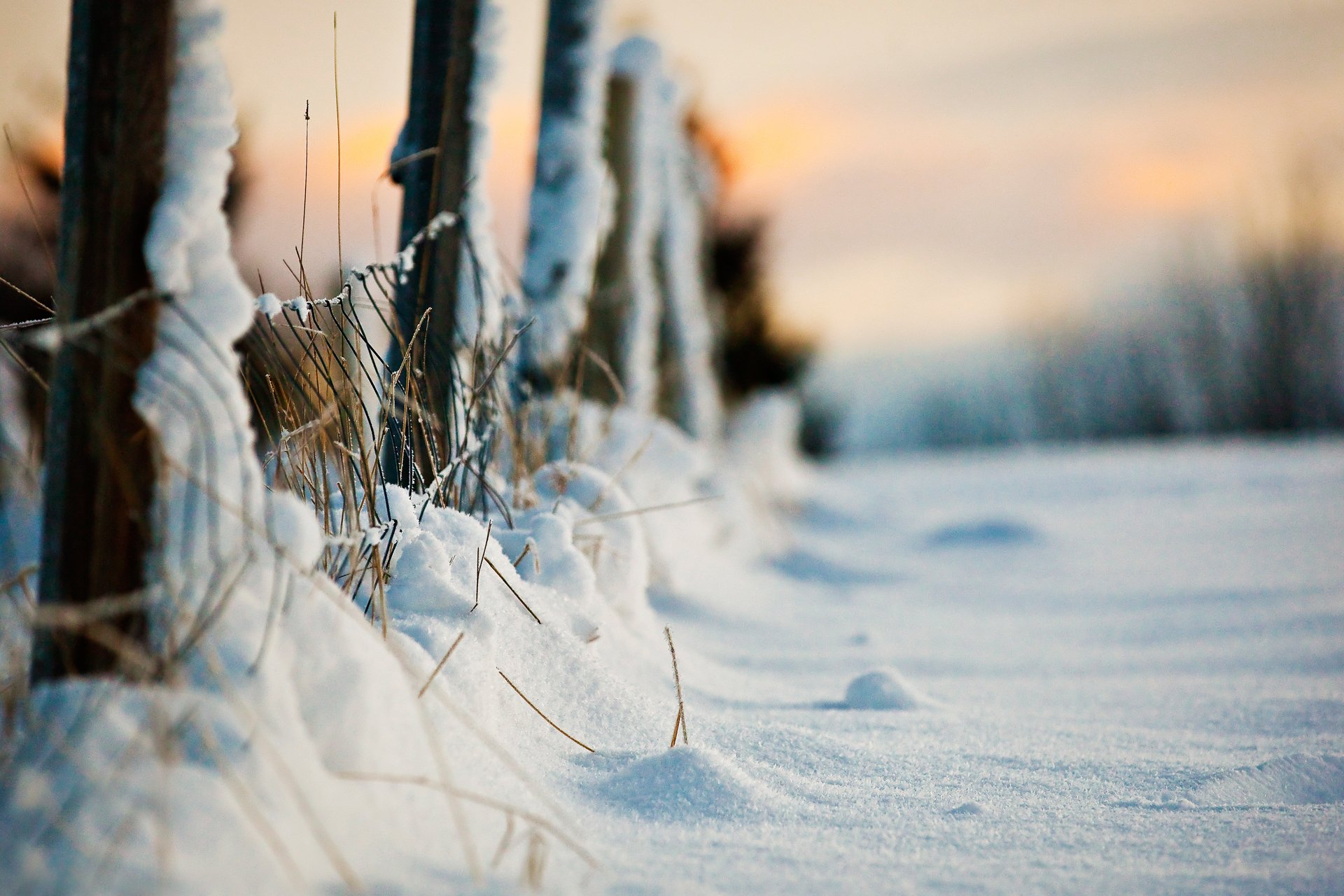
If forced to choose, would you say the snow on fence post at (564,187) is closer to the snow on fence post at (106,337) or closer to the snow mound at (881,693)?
the snow mound at (881,693)

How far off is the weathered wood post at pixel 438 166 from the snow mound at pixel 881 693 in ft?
3.01

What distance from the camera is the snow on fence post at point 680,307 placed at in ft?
15.9

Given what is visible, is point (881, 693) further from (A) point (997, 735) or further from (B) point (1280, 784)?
(B) point (1280, 784)

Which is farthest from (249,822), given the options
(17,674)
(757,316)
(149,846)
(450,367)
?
(757,316)

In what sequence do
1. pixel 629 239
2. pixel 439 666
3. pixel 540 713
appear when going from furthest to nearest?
pixel 629 239
pixel 540 713
pixel 439 666

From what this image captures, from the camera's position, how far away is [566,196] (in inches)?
105

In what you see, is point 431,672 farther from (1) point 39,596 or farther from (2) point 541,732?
(1) point 39,596

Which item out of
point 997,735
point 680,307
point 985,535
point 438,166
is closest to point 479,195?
point 438,166

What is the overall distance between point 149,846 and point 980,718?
134cm

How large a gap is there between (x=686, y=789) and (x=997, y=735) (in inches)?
25.6

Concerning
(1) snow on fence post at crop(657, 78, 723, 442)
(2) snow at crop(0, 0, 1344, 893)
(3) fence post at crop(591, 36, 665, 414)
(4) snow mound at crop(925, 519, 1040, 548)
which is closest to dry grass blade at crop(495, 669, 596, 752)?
(2) snow at crop(0, 0, 1344, 893)

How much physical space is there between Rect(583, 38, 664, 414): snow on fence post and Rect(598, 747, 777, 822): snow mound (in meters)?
2.26

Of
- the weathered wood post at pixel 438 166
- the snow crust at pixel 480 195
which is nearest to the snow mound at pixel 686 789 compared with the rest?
the weathered wood post at pixel 438 166

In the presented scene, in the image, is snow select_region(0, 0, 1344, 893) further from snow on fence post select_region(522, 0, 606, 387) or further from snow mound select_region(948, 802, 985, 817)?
snow on fence post select_region(522, 0, 606, 387)
